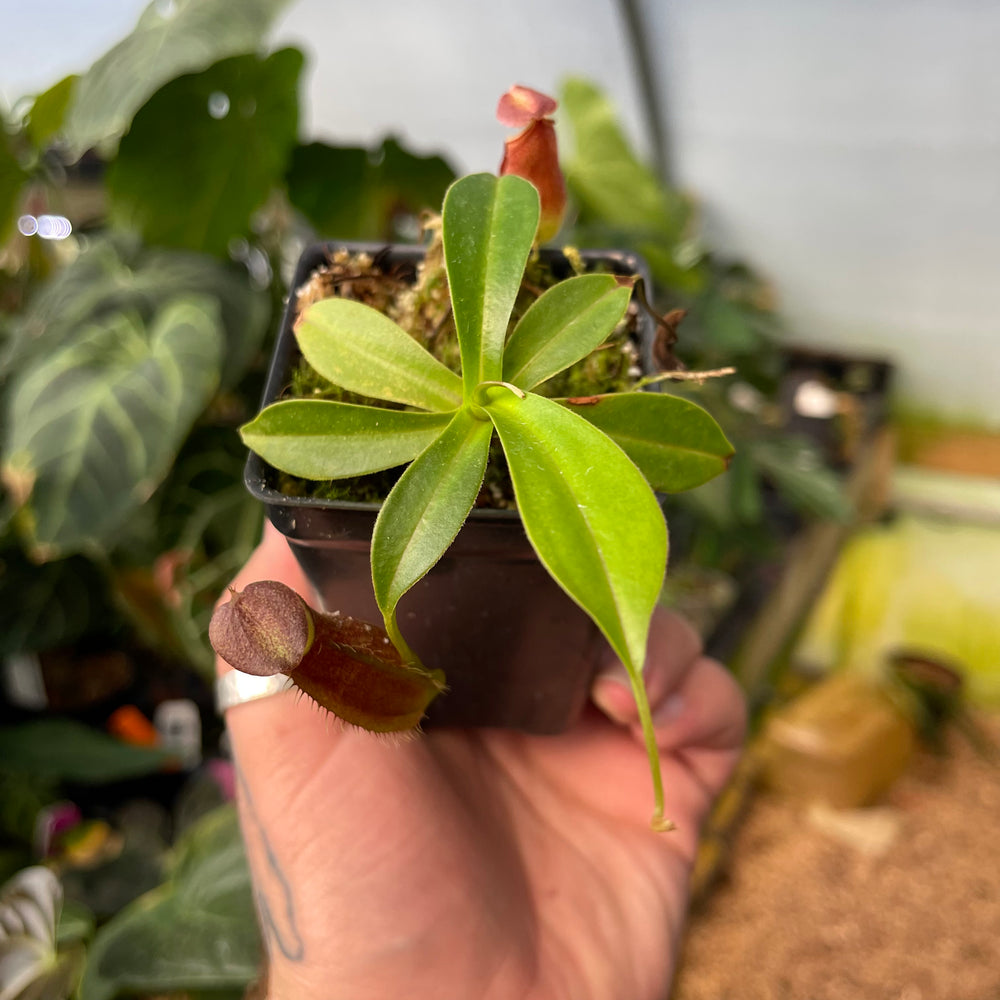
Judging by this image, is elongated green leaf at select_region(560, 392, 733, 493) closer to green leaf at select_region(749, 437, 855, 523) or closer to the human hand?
the human hand

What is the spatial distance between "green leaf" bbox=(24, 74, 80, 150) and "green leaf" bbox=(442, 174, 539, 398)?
0.84 metres

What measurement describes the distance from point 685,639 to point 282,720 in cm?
33

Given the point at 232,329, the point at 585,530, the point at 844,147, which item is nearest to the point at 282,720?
the point at 585,530

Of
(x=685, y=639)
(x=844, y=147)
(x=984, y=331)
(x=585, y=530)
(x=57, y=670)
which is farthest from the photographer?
(x=984, y=331)

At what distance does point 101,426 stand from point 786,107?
1605mm

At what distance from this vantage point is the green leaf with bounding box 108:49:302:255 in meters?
0.89

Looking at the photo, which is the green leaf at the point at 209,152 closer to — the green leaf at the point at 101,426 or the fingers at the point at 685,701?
the green leaf at the point at 101,426

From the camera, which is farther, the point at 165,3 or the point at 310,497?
the point at 165,3

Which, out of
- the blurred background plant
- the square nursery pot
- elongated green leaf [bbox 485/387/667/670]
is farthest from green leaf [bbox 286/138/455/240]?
elongated green leaf [bbox 485/387/667/670]

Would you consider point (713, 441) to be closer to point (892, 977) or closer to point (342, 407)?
point (342, 407)

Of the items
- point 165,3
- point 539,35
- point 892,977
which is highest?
point 165,3

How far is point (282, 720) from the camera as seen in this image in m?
0.51

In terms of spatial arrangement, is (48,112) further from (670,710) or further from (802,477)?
(802,477)

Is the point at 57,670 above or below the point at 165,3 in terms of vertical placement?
below
